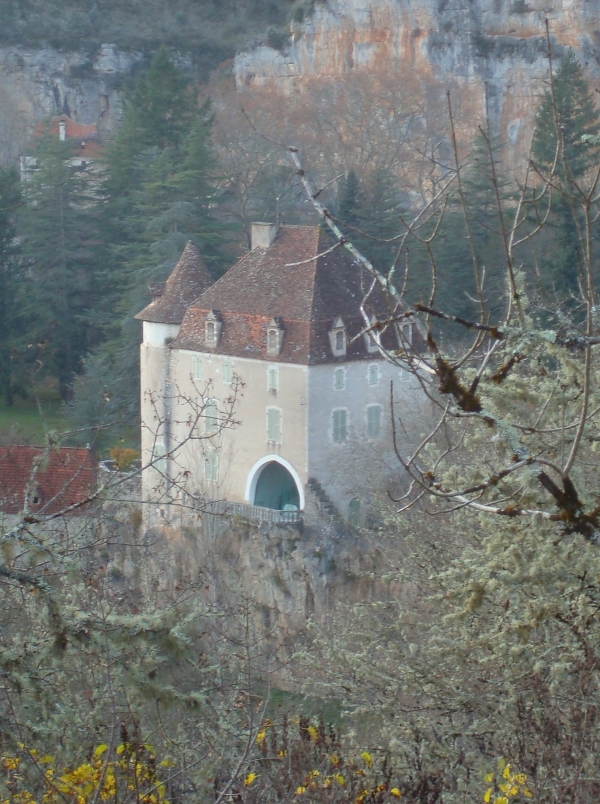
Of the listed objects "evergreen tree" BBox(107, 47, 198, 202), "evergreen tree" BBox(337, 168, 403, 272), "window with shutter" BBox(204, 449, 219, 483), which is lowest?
"window with shutter" BBox(204, 449, 219, 483)

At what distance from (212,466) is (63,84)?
115ft

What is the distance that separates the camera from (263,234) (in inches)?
974

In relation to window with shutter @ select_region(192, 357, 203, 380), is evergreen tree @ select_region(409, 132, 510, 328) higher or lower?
higher

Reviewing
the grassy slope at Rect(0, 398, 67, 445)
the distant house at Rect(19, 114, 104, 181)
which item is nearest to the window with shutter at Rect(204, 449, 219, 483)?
the grassy slope at Rect(0, 398, 67, 445)

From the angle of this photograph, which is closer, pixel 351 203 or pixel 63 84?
pixel 351 203

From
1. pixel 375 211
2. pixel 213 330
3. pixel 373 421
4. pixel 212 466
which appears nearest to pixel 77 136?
pixel 375 211

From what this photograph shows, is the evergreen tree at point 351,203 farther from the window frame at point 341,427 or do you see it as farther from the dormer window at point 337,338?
the window frame at point 341,427

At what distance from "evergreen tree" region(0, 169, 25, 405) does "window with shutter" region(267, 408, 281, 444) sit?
1027 cm

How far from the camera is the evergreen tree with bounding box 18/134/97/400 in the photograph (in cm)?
3158

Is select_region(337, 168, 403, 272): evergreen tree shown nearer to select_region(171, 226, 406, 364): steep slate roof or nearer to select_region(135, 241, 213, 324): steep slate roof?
select_region(171, 226, 406, 364): steep slate roof

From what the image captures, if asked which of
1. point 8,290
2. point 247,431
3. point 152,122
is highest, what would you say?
point 152,122

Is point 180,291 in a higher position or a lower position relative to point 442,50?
lower

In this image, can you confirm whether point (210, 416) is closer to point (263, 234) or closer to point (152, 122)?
point (263, 234)

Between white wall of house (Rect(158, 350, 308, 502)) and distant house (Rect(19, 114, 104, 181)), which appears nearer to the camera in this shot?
white wall of house (Rect(158, 350, 308, 502))
